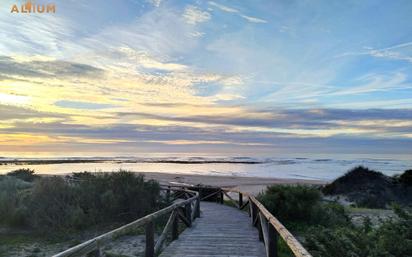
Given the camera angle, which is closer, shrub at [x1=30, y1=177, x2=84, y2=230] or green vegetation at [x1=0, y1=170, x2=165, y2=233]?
shrub at [x1=30, y1=177, x2=84, y2=230]

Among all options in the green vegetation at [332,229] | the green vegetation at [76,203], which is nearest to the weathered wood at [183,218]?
the green vegetation at [76,203]

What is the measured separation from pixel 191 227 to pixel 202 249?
146 inches

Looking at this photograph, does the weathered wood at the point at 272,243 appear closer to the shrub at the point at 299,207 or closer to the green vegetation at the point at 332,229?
the green vegetation at the point at 332,229

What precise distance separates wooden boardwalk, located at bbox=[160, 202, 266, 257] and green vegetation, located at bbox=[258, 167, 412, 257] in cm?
111

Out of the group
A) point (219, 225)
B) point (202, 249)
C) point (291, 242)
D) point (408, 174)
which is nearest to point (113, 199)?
point (219, 225)

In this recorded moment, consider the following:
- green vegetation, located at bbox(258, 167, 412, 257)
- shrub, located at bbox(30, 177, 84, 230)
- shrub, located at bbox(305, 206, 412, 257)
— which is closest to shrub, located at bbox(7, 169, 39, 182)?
shrub, located at bbox(30, 177, 84, 230)

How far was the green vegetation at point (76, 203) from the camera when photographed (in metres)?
12.8

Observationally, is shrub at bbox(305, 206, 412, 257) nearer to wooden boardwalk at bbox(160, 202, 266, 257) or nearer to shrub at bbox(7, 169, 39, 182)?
wooden boardwalk at bbox(160, 202, 266, 257)

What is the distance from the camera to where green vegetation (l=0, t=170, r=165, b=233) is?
12773mm

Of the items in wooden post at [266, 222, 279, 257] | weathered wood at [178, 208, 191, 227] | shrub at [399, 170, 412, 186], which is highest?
shrub at [399, 170, 412, 186]

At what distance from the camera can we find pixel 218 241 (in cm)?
954

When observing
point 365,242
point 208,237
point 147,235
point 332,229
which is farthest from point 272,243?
point 332,229

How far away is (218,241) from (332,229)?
3577 mm

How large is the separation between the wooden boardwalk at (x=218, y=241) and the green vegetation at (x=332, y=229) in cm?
111
